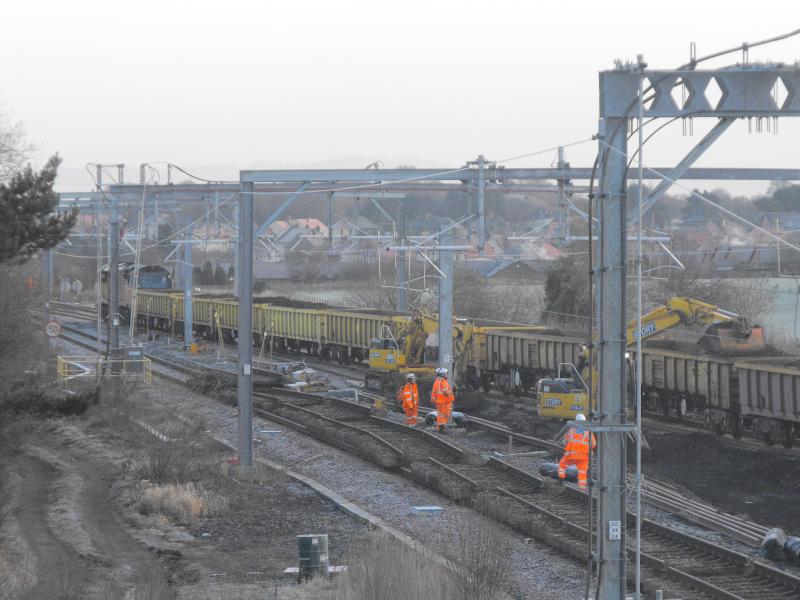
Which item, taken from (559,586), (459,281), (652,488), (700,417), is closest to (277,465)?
(652,488)

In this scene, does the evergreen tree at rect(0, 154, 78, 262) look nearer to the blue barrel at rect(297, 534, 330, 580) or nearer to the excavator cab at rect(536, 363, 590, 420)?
the blue barrel at rect(297, 534, 330, 580)

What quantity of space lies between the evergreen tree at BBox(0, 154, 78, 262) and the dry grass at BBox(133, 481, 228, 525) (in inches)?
168

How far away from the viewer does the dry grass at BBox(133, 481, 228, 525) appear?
15.9 meters

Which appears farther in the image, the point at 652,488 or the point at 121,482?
the point at 121,482

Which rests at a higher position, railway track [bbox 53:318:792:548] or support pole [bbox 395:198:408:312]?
support pole [bbox 395:198:408:312]

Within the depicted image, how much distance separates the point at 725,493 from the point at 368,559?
28.7 ft

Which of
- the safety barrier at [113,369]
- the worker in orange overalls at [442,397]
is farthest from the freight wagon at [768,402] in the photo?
the safety barrier at [113,369]

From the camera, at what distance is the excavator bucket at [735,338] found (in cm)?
2483

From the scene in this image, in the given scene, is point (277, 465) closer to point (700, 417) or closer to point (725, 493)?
point (725, 493)

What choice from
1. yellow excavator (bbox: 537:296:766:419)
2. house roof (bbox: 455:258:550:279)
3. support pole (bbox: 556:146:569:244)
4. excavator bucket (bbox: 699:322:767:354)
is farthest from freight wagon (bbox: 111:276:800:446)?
house roof (bbox: 455:258:550:279)

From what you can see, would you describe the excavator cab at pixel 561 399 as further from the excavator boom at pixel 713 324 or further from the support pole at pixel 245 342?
the support pole at pixel 245 342

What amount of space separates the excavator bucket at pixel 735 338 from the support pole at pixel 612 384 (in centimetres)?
1662

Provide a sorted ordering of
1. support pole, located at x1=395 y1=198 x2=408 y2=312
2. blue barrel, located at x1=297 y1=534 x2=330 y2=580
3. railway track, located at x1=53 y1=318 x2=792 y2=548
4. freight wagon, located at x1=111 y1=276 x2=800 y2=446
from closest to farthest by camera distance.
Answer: blue barrel, located at x1=297 y1=534 x2=330 y2=580, railway track, located at x1=53 y1=318 x2=792 y2=548, freight wagon, located at x1=111 y1=276 x2=800 y2=446, support pole, located at x1=395 y1=198 x2=408 y2=312

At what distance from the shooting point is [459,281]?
161 ft
